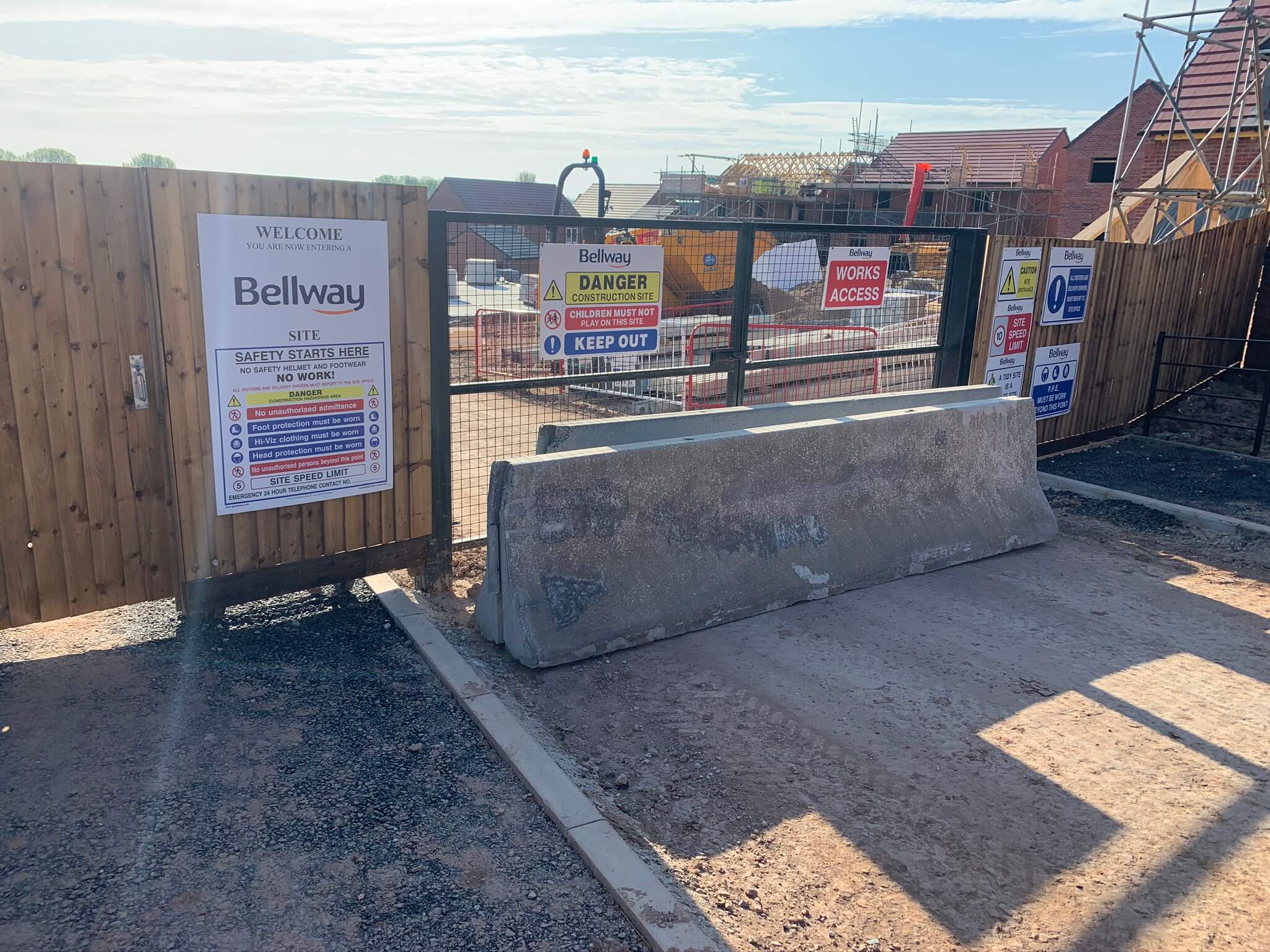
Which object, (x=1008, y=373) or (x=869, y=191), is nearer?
(x=1008, y=373)

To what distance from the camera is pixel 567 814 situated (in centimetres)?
376

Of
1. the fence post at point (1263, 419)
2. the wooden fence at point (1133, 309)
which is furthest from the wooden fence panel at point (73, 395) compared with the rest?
the fence post at point (1263, 419)

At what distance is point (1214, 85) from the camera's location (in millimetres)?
20969

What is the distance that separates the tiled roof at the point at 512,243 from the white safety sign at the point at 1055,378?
6030 millimetres

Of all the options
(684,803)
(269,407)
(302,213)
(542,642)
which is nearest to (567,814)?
(684,803)

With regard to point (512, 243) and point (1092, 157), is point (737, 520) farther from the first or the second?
point (1092, 157)

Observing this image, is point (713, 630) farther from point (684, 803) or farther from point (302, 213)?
point (302, 213)

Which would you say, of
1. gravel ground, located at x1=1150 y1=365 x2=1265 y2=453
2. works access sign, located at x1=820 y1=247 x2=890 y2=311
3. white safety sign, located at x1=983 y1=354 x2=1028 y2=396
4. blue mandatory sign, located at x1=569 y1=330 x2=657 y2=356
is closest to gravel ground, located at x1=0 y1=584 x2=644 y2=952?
blue mandatory sign, located at x1=569 y1=330 x2=657 y2=356

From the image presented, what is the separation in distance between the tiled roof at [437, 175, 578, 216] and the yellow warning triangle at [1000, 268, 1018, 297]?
4318 cm

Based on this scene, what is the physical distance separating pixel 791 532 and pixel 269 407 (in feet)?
11.1

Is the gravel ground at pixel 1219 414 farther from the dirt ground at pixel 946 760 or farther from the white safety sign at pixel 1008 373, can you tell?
the dirt ground at pixel 946 760

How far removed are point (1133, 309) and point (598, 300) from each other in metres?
7.81

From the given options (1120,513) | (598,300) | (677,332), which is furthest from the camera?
(677,332)

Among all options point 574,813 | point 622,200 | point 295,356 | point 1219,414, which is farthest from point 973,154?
point 574,813
